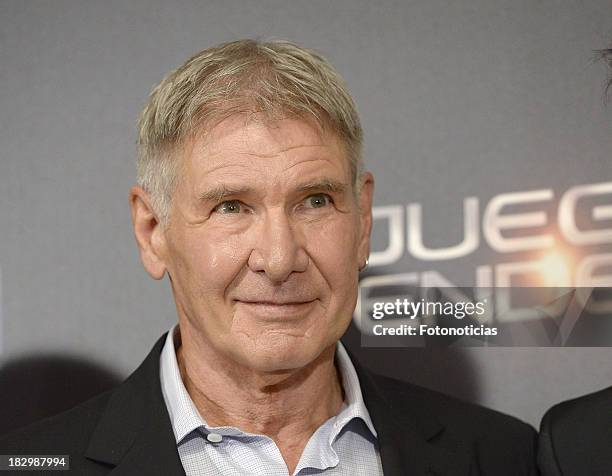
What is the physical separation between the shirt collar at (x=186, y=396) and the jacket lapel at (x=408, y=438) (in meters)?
0.03

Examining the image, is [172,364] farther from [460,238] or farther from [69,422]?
[460,238]

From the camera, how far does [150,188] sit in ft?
7.31

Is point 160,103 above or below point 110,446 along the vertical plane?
above

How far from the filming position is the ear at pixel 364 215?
2277 millimetres

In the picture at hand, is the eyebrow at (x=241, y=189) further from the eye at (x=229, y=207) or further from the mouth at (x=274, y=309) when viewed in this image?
the mouth at (x=274, y=309)

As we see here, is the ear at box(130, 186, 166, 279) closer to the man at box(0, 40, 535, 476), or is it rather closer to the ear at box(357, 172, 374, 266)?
the man at box(0, 40, 535, 476)

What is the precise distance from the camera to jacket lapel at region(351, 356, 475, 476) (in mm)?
2188

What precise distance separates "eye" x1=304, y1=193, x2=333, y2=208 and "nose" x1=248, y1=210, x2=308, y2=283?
8 cm

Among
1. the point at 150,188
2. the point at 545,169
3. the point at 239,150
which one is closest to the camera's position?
Answer: the point at 239,150

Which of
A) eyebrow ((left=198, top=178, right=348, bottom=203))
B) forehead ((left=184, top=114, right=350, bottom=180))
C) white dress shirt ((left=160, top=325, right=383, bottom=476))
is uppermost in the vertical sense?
forehead ((left=184, top=114, right=350, bottom=180))

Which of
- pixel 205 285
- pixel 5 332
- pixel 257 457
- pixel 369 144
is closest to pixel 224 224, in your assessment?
pixel 205 285

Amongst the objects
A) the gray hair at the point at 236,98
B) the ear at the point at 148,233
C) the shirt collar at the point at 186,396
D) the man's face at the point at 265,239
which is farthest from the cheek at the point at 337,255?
the ear at the point at 148,233

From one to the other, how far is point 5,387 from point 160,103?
1075mm

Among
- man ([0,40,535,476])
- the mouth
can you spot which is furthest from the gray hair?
the mouth
